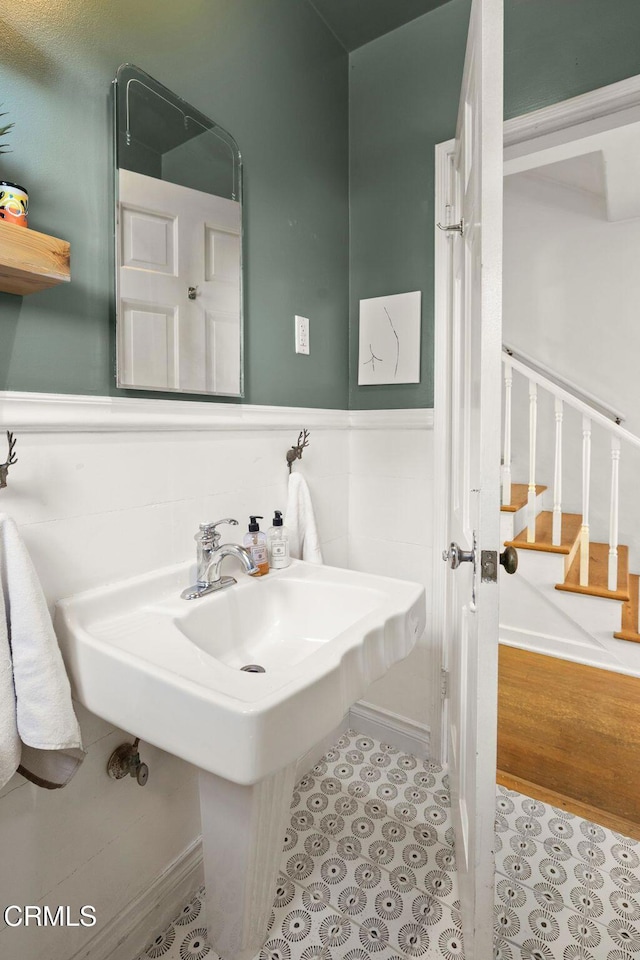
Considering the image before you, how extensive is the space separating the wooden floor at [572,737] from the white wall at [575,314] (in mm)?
1201

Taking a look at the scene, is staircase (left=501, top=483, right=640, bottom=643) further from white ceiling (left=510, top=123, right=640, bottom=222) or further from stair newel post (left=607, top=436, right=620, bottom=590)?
white ceiling (left=510, top=123, right=640, bottom=222)

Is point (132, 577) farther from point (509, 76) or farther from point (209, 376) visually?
point (509, 76)

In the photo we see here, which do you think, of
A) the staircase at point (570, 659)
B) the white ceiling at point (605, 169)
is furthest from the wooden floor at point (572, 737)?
the white ceiling at point (605, 169)

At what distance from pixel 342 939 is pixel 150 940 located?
17.6 inches

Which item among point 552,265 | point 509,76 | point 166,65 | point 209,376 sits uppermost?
point 552,265

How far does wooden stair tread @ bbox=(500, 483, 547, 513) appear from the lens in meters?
2.81

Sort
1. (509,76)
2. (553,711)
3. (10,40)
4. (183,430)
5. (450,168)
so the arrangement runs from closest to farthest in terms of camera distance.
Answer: (10,40) → (183,430) → (509,76) → (450,168) → (553,711)

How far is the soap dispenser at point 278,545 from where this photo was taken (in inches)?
54.2

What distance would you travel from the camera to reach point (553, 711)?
7.27ft

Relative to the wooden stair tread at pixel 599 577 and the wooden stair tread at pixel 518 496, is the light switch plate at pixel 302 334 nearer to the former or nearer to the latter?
the wooden stair tread at pixel 518 496

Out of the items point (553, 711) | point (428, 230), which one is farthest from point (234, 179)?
point (553, 711)

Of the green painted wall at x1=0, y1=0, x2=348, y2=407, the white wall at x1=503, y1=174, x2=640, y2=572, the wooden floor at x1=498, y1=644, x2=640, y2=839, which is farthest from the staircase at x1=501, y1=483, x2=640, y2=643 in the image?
the green painted wall at x1=0, y1=0, x2=348, y2=407

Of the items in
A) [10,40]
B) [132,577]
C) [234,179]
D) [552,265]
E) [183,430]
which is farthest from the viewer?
[552,265]

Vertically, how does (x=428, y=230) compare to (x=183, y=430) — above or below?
above
